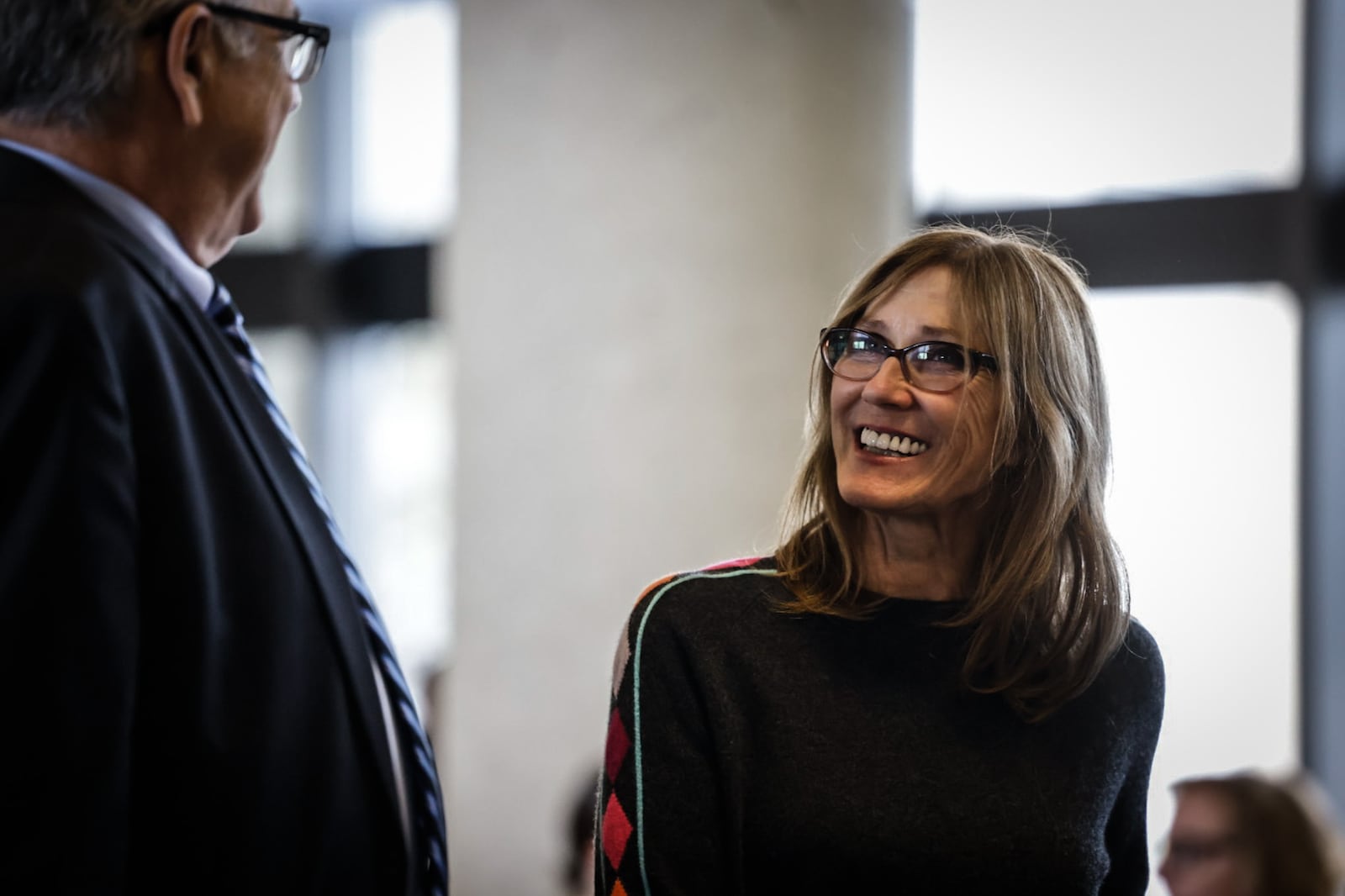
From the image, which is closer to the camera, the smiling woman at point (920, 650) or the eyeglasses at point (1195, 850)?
the smiling woman at point (920, 650)

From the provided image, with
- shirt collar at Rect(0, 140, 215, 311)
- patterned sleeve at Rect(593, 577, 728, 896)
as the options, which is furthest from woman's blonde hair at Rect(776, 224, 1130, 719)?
shirt collar at Rect(0, 140, 215, 311)

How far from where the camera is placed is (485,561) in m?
2.85

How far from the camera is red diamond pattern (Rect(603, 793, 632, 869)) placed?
47.3 inches

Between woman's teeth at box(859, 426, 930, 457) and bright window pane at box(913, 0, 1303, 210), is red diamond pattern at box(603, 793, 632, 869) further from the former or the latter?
bright window pane at box(913, 0, 1303, 210)

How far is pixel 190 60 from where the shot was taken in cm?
105

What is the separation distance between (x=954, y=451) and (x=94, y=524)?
0.85 meters

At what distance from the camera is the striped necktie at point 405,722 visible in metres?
1.07

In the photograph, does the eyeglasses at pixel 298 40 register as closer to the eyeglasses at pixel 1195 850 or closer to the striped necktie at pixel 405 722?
the striped necktie at pixel 405 722

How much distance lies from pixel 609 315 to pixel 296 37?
158 centimetres

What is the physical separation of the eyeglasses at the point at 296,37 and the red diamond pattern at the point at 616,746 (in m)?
0.74

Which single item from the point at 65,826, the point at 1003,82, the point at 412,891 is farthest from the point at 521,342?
the point at 65,826

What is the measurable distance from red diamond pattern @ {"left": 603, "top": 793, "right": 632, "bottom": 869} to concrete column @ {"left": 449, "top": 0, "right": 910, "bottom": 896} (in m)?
1.32

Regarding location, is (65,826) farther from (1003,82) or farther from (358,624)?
(1003,82)

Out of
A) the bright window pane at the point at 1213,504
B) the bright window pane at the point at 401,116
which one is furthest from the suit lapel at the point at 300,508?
the bright window pane at the point at 401,116
